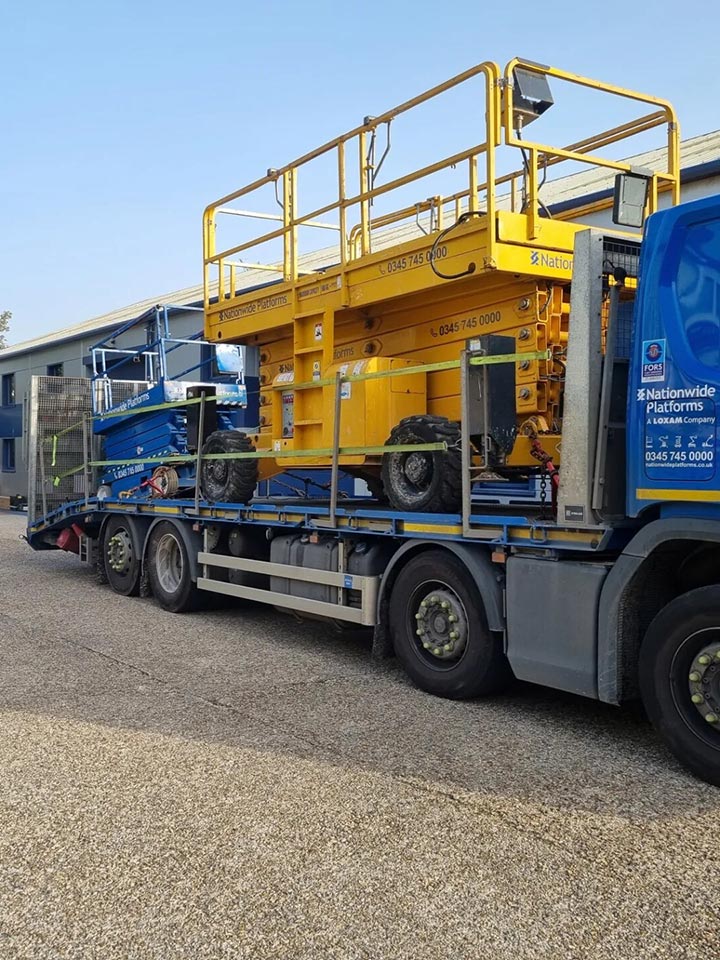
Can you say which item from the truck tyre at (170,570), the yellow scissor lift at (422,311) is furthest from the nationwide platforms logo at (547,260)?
the truck tyre at (170,570)

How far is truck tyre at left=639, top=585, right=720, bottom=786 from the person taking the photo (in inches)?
190

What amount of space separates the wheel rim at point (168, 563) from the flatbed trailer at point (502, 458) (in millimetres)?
26

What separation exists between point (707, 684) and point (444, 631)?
218cm

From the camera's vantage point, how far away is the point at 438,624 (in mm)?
6730

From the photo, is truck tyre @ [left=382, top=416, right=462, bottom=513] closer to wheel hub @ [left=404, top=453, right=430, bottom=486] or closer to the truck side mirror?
wheel hub @ [left=404, top=453, right=430, bottom=486]

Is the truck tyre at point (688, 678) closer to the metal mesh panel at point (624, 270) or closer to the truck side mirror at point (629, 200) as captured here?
the metal mesh panel at point (624, 270)

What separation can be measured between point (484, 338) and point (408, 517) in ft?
4.66

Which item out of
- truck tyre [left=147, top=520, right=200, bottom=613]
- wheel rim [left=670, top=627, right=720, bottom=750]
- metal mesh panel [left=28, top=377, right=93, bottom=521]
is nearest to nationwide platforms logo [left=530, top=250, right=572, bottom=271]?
wheel rim [left=670, top=627, right=720, bottom=750]

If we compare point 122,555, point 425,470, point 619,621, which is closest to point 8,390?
point 122,555

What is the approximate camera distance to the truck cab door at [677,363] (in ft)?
16.1

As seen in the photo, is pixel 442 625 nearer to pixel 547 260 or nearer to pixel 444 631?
pixel 444 631

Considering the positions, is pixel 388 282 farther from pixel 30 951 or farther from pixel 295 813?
pixel 30 951

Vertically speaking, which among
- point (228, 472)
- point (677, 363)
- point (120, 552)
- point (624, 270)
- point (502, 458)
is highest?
point (624, 270)

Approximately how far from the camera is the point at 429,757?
17.5 ft
